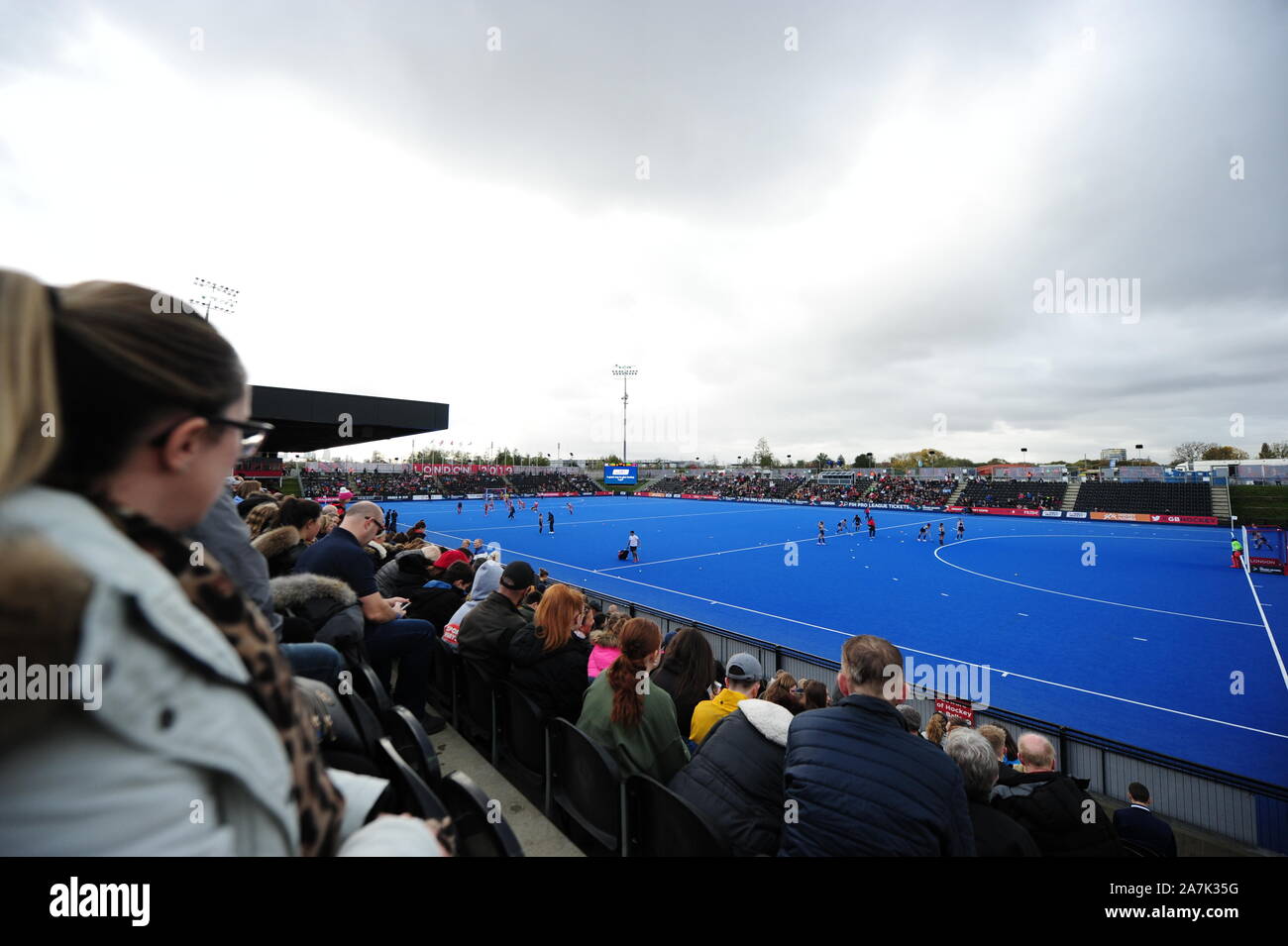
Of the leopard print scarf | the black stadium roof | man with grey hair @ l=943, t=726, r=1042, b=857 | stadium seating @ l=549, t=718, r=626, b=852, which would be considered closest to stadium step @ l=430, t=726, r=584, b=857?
stadium seating @ l=549, t=718, r=626, b=852

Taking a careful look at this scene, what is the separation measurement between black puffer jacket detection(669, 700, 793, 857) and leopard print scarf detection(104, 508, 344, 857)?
7.37ft

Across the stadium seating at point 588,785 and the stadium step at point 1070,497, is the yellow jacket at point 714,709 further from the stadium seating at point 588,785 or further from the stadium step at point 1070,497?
the stadium step at point 1070,497

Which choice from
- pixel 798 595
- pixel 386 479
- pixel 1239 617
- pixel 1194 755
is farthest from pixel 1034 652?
pixel 386 479

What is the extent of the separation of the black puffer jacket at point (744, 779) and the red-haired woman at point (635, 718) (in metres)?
0.47

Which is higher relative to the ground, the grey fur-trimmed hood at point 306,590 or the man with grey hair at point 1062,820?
the grey fur-trimmed hood at point 306,590

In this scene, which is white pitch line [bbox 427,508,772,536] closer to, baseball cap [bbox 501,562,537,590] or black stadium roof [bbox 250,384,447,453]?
black stadium roof [bbox 250,384,447,453]

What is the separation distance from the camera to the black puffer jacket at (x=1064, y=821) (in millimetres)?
3168

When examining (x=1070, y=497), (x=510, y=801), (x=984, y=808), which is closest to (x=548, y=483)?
(x=1070, y=497)

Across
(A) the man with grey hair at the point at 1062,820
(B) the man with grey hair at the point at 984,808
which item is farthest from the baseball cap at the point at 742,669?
(A) the man with grey hair at the point at 1062,820

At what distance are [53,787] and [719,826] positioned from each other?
2.75 meters

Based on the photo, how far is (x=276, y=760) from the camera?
904mm

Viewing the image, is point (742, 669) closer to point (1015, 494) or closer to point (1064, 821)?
point (1064, 821)

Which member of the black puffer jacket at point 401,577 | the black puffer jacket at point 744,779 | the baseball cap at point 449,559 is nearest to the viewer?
the black puffer jacket at point 744,779

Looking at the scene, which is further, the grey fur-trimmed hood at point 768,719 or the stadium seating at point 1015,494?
the stadium seating at point 1015,494
